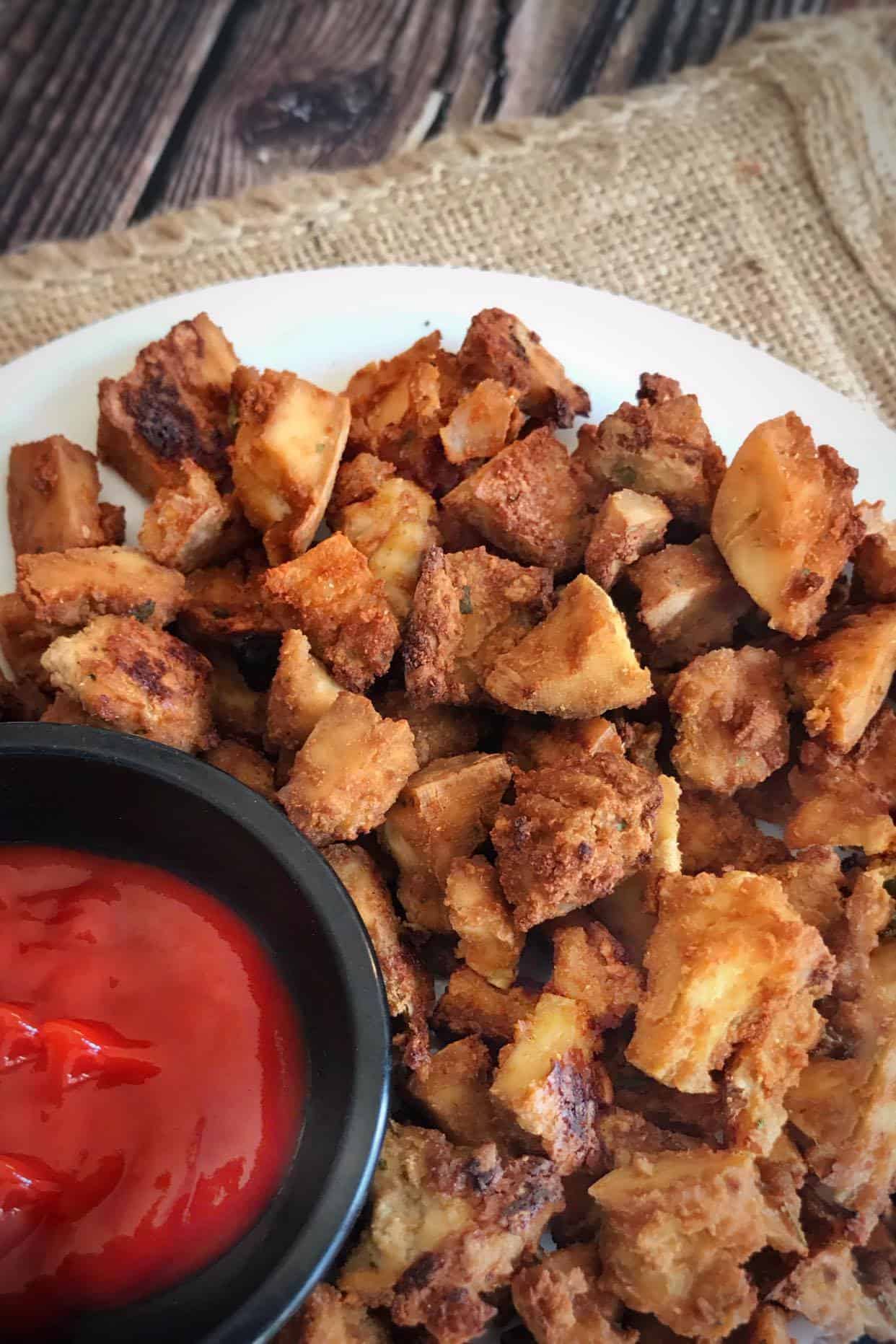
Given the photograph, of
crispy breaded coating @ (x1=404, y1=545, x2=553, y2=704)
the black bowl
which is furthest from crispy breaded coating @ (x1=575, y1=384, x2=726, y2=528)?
the black bowl

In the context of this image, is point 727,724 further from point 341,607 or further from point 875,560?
point 341,607

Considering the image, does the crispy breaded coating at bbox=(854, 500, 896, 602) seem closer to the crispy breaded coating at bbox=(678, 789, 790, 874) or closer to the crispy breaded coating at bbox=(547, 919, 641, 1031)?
the crispy breaded coating at bbox=(678, 789, 790, 874)

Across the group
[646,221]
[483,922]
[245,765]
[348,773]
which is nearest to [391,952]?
[483,922]

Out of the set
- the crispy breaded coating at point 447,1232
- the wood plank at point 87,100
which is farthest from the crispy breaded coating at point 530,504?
the wood plank at point 87,100

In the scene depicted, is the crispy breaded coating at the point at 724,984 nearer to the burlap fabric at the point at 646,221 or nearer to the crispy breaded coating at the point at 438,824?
the crispy breaded coating at the point at 438,824

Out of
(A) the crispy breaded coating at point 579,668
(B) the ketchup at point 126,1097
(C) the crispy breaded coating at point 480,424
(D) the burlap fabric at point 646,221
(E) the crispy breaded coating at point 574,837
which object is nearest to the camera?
(B) the ketchup at point 126,1097

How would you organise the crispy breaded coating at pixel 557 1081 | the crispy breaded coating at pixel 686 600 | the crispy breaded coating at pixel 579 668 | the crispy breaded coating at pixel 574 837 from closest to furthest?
the crispy breaded coating at pixel 557 1081
the crispy breaded coating at pixel 574 837
the crispy breaded coating at pixel 579 668
the crispy breaded coating at pixel 686 600
